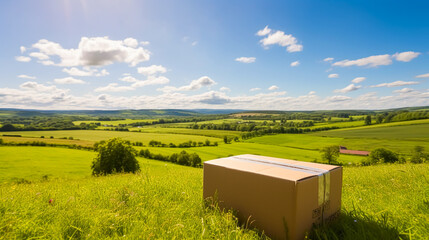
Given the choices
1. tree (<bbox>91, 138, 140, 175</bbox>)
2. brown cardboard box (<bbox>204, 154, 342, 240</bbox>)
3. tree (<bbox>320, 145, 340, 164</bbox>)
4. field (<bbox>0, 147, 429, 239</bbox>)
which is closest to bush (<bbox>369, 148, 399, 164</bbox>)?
tree (<bbox>320, 145, 340, 164</bbox>)

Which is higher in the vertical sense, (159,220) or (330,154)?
(159,220)

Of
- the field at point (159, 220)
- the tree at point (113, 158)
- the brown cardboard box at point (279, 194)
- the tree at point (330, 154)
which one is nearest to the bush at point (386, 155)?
the tree at point (330, 154)

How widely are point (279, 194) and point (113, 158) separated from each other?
26.6 meters

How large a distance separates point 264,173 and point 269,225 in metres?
0.63

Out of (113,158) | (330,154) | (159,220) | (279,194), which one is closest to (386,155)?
(330,154)

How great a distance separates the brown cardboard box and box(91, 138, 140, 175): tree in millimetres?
→ 24738

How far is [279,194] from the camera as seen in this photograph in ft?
7.63

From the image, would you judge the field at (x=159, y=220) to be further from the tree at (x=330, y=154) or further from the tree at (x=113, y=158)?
the tree at (x=330, y=154)

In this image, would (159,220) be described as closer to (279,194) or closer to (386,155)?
(279,194)

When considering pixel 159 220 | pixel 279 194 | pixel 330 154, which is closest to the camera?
pixel 279 194

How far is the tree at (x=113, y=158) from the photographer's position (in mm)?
24641

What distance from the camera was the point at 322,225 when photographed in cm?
258

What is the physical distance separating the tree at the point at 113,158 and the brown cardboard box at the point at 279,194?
24.7 m

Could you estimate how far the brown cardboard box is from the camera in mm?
2260
